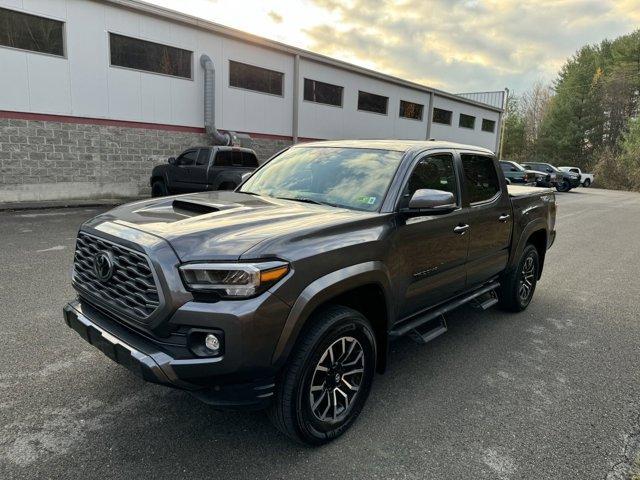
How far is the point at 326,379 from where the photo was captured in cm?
278

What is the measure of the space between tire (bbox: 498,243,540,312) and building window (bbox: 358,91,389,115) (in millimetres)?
19413

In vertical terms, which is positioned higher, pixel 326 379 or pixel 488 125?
pixel 488 125

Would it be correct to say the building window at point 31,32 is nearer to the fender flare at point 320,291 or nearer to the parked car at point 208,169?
the parked car at point 208,169

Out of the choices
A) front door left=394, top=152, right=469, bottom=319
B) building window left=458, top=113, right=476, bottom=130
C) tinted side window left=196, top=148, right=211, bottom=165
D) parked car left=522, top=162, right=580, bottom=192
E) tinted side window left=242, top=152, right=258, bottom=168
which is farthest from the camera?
building window left=458, top=113, right=476, bottom=130

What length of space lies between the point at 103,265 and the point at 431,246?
2.29 m

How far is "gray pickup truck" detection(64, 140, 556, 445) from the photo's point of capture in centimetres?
234

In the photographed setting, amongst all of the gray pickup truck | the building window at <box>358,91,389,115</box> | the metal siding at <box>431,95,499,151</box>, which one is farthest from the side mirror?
the metal siding at <box>431,95,499,151</box>

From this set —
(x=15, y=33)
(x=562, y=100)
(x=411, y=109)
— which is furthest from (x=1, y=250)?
(x=562, y=100)

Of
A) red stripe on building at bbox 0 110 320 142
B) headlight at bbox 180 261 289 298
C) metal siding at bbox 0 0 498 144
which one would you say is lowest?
headlight at bbox 180 261 289 298

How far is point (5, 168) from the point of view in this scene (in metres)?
13.1

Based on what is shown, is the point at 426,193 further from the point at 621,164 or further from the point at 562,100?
the point at 562,100

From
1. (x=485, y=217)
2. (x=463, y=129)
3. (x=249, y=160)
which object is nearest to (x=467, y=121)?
(x=463, y=129)

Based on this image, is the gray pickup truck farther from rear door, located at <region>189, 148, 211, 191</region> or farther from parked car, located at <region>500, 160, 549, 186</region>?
parked car, located at <region>500, 160, 549, 186</region>

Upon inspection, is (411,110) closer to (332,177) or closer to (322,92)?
(322,92)
